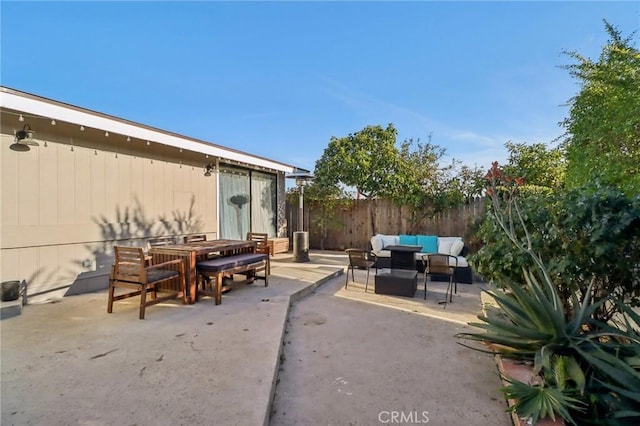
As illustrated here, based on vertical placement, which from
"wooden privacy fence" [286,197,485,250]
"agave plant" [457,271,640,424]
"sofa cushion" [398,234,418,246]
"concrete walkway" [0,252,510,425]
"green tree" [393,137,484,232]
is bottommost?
"concrete walkway" [0,252,510,425]

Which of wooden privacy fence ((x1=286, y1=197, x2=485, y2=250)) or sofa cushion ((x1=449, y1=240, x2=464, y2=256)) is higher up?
wooden privacy fence ((x1=286, y1=197, x2=485, y2=250))

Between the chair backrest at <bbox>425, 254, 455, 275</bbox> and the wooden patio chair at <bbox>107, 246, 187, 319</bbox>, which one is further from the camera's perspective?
the chair backrest at <bbox>425, 254, 455, 275</bbox>

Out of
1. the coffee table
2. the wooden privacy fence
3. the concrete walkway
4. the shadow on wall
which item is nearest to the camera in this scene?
the concrete walkway

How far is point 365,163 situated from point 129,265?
Answer: 672 centimetres

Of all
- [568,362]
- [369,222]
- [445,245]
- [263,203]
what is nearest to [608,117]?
[445,245]

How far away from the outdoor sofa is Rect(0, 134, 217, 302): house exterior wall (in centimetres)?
446

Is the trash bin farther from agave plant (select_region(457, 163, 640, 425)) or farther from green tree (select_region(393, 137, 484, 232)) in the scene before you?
green tree (select_region(393, 137, 484, 232))

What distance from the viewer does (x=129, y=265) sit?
3.72m

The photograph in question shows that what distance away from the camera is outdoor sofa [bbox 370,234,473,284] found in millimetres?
6211

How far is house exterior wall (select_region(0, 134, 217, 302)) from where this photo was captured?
155 inches

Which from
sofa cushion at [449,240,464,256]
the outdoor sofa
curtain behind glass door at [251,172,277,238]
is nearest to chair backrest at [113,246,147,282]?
the outdoor sofa

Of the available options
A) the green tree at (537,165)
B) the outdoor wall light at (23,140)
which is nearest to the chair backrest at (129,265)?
the outdoor wall light at (23,140)

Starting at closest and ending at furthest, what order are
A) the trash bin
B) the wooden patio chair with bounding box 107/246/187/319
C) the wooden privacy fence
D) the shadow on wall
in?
the wooden patio chair with bounding box 107/246/187/319 < the trash bin < the shadow on wall < the wooden privacy fence

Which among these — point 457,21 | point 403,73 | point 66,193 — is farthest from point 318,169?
point 66,193
